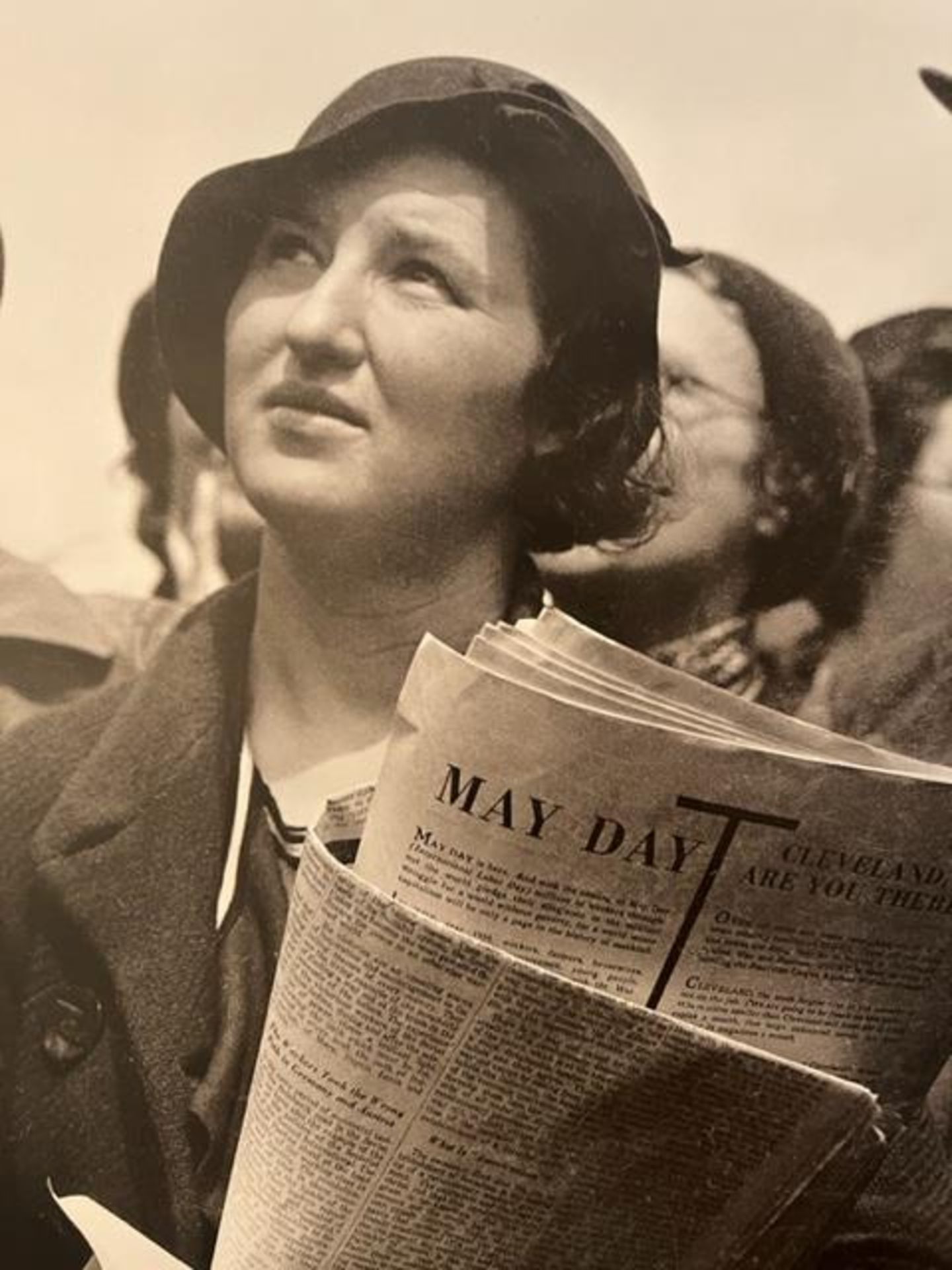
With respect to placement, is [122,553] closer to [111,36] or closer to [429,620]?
[429,620]

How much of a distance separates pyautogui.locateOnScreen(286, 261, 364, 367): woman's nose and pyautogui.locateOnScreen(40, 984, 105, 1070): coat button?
316mm

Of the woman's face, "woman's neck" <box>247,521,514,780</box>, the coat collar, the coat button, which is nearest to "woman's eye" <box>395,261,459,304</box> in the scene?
the woman's face

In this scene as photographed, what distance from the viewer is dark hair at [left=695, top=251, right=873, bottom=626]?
698mm

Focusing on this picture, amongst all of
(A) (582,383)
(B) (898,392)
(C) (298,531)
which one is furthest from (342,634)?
(B) (898,392)

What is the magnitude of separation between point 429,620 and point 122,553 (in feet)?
0.52

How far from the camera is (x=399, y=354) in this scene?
73cm

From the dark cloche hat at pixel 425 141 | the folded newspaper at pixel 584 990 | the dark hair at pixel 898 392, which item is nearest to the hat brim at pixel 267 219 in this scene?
the dark cloche hat at pixel 425 141

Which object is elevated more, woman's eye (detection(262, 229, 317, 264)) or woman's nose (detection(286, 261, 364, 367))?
woman's eye (detection(262, 229, 317, 264))

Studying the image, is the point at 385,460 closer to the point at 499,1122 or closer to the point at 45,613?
the point at 45,613

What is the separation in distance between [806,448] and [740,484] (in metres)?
0.03

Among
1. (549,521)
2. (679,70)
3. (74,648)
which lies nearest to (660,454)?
(549,521)

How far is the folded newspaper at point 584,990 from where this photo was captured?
0.51 meters

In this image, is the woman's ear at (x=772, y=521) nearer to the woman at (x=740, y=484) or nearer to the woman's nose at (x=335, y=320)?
the woman at (x=740, y=484)

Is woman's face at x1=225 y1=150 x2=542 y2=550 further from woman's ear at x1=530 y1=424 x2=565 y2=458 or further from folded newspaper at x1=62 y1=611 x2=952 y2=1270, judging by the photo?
folded newspaper at x1=62 y1=611 x2=952 y2=1270
